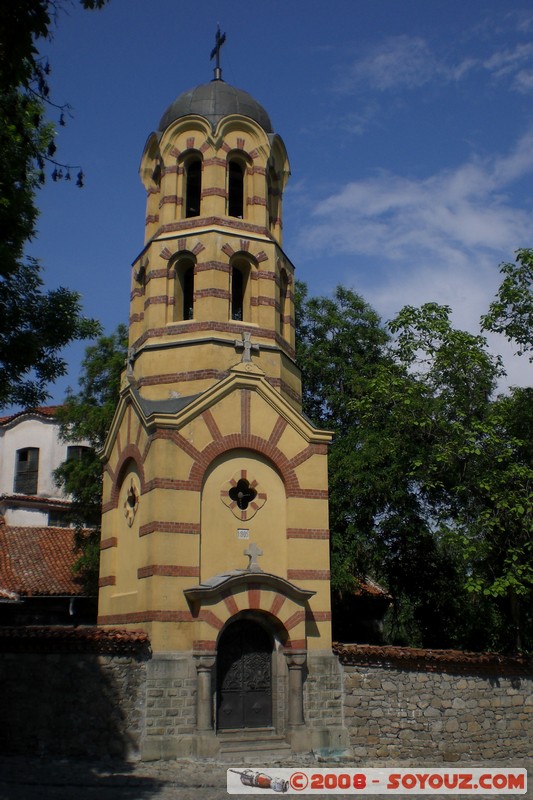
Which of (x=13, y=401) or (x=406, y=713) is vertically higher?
(x=13, y=401)

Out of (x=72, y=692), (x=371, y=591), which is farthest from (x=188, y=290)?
(x=371, y=591)

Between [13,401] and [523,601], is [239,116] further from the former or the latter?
[523,601]

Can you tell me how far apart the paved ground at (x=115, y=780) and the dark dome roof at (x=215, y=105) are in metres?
13.8

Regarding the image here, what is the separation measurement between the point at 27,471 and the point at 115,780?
75.4ft

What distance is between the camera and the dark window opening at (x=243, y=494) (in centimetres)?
1605

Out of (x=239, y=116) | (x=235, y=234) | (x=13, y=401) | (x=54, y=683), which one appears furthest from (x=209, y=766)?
(x=239, y=116)

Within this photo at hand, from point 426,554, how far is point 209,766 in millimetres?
11485

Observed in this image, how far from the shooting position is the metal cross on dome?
15.0 metres

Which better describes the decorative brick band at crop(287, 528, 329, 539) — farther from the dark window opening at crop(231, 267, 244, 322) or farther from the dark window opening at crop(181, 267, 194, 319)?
the dark window opening at crop(181, 267, 194, 319)

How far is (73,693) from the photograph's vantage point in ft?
45.4

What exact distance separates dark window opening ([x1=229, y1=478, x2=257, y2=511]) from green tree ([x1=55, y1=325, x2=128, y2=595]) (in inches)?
333

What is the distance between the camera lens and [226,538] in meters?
15.6

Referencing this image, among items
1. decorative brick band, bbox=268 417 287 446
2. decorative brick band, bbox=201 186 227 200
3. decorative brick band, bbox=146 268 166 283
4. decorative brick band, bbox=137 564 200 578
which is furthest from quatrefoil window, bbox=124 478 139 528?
decorative brick band, bbox=201 186 227 200

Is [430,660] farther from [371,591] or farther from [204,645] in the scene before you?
[371,591]
